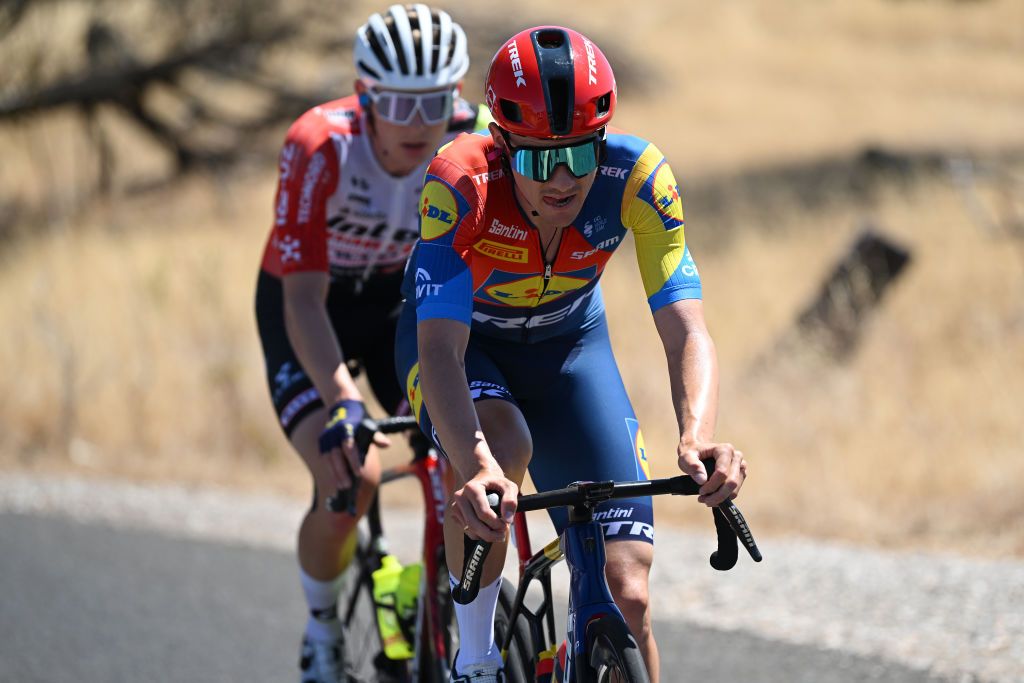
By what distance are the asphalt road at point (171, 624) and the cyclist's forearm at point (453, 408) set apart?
2.51 meters

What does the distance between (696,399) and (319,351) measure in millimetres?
1563

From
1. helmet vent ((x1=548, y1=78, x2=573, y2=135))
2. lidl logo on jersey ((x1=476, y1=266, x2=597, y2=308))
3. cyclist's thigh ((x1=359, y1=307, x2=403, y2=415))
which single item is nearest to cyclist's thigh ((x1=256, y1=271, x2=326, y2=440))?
cyclist's thigh ((x1=359, y1=307, x2=403, y2=415))

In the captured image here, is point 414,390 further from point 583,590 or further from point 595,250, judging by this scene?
point 583,590

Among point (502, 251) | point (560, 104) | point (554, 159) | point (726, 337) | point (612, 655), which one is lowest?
point (612, 655)

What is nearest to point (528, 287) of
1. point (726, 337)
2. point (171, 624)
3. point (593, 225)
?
point (593, 225)

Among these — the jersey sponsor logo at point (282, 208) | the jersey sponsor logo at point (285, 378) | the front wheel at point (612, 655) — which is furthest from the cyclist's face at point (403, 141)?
the front wheel at point (612, 655)

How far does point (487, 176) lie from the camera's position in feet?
11.4

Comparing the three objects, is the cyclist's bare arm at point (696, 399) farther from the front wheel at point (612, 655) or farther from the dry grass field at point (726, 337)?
the dry grass field at point (726, 337)

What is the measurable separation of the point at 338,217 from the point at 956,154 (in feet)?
57.8

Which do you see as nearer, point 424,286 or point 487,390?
point 424,286

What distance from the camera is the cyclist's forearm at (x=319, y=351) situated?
13.9 feet

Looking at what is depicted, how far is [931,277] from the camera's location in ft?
42.8

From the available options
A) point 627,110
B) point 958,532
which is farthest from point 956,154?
point 958,532

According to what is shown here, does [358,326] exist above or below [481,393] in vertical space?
above
